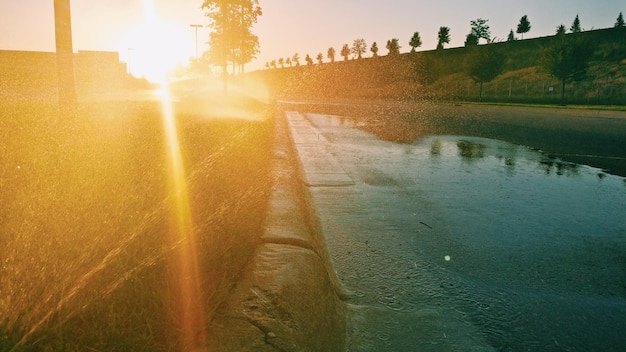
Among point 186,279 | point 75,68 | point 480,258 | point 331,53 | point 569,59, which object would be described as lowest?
point 480,258

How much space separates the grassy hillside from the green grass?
43.0m

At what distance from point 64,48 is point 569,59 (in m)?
40.3

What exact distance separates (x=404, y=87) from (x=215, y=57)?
51.3m

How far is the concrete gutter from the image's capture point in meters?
2.37

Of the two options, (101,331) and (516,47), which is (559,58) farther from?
(101,331)

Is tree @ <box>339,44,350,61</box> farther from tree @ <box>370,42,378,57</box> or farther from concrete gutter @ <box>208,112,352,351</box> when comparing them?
concrete gutter @ <box>208,112,352,351</box>

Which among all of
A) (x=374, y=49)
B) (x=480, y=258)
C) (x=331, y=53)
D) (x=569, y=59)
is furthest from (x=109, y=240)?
(x=331, y=53)

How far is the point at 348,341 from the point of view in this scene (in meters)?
2.49

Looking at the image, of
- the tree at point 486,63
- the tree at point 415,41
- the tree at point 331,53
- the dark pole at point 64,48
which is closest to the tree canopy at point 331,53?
the tree at point 331,53

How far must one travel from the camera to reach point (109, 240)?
3.51m

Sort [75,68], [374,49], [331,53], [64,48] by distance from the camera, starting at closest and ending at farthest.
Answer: [64,48] → [75,68] → [374,49] → [331,53]

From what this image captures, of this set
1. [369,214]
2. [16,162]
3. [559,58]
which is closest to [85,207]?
[369,214]

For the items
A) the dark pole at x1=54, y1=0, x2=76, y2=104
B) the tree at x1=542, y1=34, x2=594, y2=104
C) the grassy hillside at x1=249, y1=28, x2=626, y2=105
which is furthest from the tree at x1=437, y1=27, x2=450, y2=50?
the dark pole at x1=54, y1=0, x2=76, y2=104

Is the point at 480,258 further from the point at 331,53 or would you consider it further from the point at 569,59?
the point at 331,53
